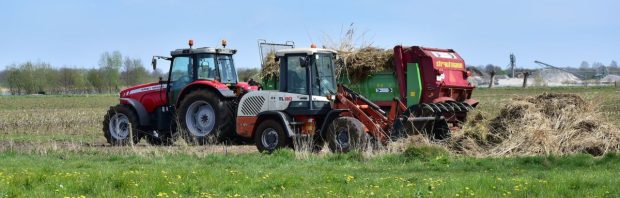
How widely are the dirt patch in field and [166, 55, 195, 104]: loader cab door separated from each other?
6440mm

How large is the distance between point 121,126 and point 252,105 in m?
5.06

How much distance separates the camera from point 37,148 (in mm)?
18859

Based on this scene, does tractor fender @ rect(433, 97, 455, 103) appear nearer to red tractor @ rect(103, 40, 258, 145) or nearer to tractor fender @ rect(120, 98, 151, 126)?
red tractor @ rect(103, 40, 258, 145)

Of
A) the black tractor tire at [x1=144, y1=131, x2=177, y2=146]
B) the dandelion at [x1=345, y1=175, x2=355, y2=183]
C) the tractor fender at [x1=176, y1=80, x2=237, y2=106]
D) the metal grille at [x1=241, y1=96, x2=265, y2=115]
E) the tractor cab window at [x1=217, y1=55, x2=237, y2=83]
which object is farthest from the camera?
the black tractor tire at [x1=144, y1=131, x2=177, y2=146]

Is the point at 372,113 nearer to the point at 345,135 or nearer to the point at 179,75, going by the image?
the point at 345,135

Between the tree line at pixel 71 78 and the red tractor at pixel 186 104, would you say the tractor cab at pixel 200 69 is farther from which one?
the tree line at pixel 71 78

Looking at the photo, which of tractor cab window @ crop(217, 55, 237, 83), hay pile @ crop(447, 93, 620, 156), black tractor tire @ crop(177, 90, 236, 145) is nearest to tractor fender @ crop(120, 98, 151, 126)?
black tractor tire @ crop(177, 90, 236, 145)

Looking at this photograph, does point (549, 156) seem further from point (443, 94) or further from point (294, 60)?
point (294, 60)

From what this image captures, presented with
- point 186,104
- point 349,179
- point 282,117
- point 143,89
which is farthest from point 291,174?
point 143,89

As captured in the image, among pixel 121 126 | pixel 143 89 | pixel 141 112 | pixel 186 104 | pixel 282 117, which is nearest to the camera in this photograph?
pixel 282 117

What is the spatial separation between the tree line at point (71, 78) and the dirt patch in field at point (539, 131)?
9246 cm

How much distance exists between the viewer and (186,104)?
20281mm

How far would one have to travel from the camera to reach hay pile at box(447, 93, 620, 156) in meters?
16.3

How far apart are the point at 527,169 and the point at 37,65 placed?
10919 centimetres
